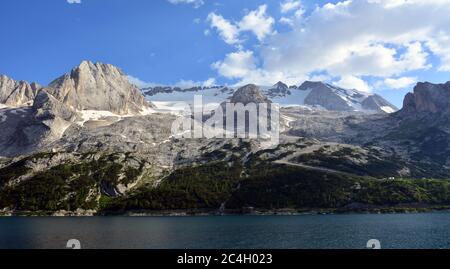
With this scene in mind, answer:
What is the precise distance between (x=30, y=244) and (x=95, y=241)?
15.1 metres

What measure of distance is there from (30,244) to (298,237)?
66130 millimetres

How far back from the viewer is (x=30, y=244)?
99.1 m

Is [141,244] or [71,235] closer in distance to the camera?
[141,244]
